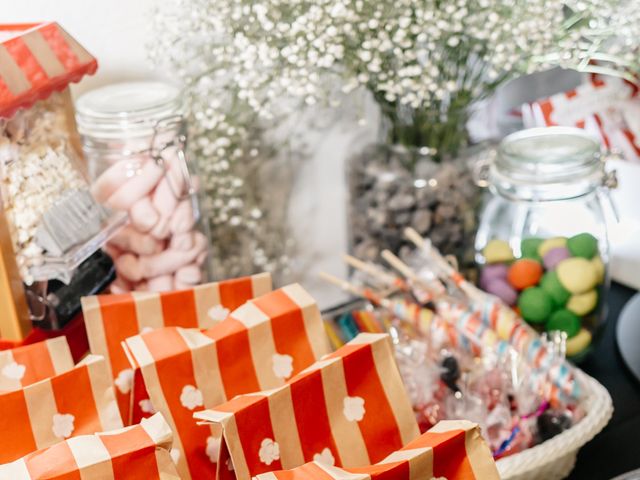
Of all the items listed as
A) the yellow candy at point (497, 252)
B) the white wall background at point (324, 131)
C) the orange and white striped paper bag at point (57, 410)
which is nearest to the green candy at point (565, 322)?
the yellow candy at point (497, 252)

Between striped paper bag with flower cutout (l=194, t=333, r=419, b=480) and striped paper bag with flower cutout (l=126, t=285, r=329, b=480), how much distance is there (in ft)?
0.23

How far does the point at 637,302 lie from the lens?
1.28 m

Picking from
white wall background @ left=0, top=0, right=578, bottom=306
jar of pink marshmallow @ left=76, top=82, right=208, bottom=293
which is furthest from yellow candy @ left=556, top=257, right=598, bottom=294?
jar of pink marshmallow @ left=76, top=82, right=208, bottom=293

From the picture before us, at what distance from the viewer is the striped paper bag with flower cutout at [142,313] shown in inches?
32.7

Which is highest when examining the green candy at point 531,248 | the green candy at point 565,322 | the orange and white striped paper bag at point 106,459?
the orange and white striped paper bag at point 106,459

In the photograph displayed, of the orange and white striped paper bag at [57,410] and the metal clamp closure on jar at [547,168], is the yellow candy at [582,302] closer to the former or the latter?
the metal clamp closure on jar at [547,168]

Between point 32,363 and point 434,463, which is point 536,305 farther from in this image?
point 32,363

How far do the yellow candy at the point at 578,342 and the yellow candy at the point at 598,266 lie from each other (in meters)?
0.08

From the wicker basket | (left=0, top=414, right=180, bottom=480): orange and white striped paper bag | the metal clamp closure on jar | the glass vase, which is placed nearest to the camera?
(left=0, top=414, right=180, bottom=480): orange and white striped paper bag

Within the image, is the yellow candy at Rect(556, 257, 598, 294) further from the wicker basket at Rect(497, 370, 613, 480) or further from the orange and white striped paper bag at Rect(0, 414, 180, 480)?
the orange and white striped paper bag at Rect(0, 414, 180, 480)

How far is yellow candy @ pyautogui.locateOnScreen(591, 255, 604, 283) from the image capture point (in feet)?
3.73

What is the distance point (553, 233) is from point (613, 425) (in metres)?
0.27

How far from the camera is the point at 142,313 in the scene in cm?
86

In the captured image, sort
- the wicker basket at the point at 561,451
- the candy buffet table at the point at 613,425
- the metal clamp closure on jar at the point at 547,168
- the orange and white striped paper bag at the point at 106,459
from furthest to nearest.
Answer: the metal clamp closure on jar at the point at 547,168
the candy buffet table at the point at 613,425
the wicker basket at the point at 561,451
the orange and white striped paper bag at the point at 106,459
